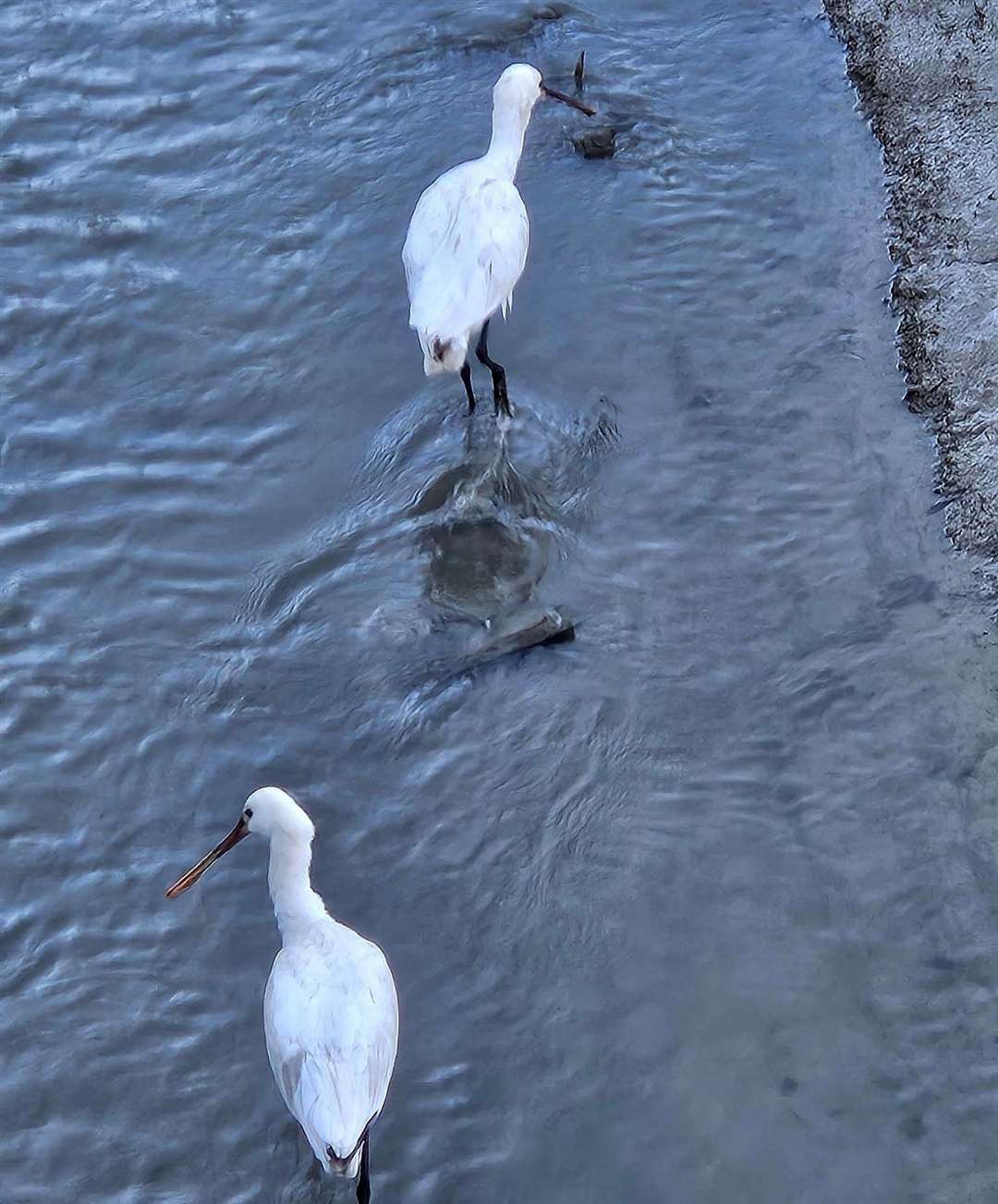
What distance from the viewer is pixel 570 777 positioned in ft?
17.2

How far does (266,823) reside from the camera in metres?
4.64

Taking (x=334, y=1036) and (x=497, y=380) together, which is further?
(x=497, y=380)

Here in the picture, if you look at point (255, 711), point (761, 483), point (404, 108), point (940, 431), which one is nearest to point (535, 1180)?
point (255, 711)

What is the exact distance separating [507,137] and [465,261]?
0.91m

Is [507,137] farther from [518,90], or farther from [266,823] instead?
[266,823]

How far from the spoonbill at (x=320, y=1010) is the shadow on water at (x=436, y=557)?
996 millimetres

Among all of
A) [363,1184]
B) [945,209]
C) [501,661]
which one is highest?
[945,209]

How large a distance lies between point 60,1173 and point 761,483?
3.38 meters

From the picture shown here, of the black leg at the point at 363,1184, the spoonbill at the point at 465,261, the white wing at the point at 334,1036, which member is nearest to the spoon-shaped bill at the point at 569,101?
the spoonbill at the point at 465,261

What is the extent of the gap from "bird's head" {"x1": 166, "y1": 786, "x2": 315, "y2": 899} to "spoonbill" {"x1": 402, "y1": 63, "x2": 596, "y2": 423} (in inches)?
84.4

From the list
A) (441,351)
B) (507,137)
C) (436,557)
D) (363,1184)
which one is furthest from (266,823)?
(507,137)

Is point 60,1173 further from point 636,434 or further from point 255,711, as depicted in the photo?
point 636,434

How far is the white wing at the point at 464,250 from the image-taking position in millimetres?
6328

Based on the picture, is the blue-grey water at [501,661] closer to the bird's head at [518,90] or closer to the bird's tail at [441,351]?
the bird's tail at [441,351]
